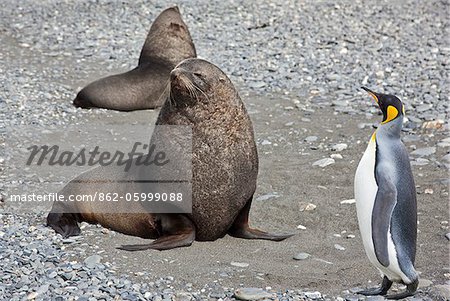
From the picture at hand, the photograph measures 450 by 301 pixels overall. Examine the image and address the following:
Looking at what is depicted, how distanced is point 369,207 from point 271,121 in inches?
157

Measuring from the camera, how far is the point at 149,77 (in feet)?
29.3

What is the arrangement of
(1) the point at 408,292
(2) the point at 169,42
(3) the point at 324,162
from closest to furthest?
(1) the point at 408,292
(3) the point at 324,162
(2) the point at 169,42

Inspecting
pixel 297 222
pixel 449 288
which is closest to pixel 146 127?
pixel 297 222

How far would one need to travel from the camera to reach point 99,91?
868 cm

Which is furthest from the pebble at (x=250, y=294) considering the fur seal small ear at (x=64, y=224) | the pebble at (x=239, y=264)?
the fur seal small ear at (x=64, y=224)

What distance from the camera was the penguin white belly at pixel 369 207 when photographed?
412cm

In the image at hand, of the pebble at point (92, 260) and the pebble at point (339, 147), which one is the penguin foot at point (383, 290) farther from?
the pebble at point (339, 147)

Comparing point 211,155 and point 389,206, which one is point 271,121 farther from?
point 389,206

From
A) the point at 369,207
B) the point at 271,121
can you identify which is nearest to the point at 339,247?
the point at 369,207

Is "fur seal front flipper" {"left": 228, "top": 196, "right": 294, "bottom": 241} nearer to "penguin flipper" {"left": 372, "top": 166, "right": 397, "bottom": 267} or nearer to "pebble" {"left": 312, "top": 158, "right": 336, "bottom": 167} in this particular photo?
"penguin flipper" {"left": 372, "top": 166, "right": 397, "bottom": 267}

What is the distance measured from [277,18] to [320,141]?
5.45 m

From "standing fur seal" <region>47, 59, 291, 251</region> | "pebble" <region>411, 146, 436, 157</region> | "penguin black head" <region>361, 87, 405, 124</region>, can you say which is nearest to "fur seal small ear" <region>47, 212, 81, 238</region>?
"standing fur seal" <region>47, 59, 291, 251</region>

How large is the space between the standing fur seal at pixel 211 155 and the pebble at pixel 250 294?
29.8 inches

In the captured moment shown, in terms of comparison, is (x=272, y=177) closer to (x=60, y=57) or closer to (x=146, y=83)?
(x=146, y=83)
